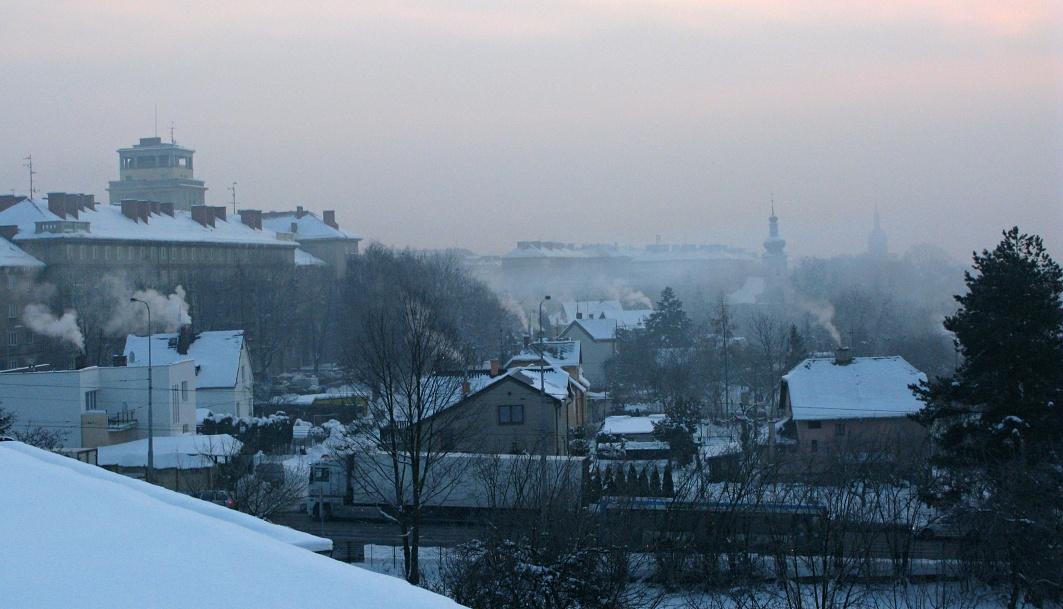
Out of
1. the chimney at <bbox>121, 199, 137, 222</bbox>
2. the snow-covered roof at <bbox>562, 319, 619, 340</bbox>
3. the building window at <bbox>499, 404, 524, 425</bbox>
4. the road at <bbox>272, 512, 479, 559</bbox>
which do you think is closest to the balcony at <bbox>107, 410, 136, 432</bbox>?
the road at <bbox>272, 512, 479, 559</bbox>

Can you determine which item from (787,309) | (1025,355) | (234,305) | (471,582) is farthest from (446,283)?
(471,582)

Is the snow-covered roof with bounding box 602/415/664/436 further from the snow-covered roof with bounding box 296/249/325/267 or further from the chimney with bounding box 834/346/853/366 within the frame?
the snow-covered roof with bounding box 296/249/325/267

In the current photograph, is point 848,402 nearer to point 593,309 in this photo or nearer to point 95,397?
point 95,397

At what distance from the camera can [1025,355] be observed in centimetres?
1539

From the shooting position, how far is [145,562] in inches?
115

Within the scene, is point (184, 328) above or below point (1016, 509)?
above

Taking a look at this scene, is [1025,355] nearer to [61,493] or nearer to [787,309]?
[61,493]

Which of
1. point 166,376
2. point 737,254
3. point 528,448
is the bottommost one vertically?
point 528,448

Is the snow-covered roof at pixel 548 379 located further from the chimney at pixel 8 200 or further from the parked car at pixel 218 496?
the chimney at pixel 8 200

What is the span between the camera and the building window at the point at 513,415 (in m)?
24.2

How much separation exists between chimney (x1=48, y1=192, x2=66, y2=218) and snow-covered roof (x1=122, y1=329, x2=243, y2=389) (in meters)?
19.0

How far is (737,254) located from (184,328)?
125457 millimetres

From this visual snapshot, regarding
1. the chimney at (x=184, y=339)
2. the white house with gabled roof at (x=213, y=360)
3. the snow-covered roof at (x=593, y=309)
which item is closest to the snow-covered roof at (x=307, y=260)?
the snow-covered roof at (x=593, y=309)

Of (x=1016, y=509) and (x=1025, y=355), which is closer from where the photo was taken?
(x=1016, y=509)
